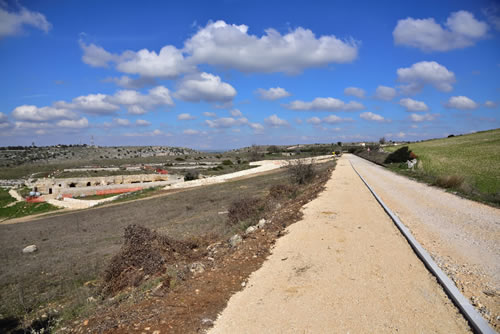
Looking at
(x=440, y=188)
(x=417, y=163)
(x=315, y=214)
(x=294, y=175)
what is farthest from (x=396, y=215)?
(x=417, y=163)

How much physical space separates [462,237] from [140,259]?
8.13 meters

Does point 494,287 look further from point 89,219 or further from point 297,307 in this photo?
point 89,219

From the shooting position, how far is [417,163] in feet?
93.2

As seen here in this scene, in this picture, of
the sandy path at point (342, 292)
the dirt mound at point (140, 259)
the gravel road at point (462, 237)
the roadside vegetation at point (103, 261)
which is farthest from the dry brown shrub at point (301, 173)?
the dirt mound at point (140, 259)

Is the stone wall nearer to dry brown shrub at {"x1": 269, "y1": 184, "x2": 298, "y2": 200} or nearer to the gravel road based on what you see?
dry brown shrub at {"x1": 269, "y1": 184, "x2": 298, "y2": 200}

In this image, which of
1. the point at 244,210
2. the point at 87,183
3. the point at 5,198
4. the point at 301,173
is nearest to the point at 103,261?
the point at 244,210

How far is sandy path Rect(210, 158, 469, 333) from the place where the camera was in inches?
159

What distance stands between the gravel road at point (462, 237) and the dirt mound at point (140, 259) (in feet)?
20.0

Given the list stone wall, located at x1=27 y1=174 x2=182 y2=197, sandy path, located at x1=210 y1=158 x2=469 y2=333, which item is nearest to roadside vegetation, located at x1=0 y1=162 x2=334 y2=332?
sandy path, located at x1=210 y1=158 x2=469 y2=333

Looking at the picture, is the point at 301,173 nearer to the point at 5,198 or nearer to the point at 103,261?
the point at 103,261

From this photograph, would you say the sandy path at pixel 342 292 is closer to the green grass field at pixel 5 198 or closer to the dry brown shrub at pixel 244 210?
the dry brown shrub at pixel 244 210

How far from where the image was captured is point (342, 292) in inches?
192

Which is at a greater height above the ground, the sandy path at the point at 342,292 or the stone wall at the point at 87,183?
the sandy path at the point at 342,292

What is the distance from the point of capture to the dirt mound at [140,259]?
727 centimetres
